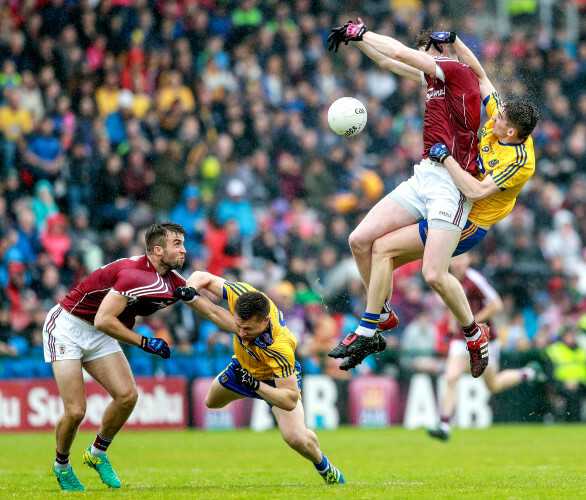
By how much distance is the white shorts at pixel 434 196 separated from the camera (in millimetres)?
9062

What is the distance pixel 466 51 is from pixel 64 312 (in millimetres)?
4437

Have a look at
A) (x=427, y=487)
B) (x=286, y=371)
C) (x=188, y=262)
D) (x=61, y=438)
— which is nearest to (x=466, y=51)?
(x=286, y=371)

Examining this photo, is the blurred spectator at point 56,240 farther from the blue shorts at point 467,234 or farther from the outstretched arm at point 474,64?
the outstretched arm at point 474,64

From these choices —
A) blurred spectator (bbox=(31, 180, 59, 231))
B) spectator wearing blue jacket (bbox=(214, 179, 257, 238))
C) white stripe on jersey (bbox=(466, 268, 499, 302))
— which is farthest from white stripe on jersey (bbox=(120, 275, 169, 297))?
spectator wearing blue jacket (bbox=(214, 179, 257, 238))

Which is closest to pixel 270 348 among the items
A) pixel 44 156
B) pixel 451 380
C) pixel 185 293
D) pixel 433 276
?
pixel 185 293

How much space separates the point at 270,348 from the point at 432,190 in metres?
2.03

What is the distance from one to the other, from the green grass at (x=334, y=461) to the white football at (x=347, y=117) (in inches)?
125

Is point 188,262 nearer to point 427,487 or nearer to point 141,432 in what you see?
point 141,432

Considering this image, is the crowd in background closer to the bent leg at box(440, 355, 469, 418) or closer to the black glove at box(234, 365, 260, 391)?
the bent leg at box(440, 355, 469, 418)

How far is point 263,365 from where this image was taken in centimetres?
920

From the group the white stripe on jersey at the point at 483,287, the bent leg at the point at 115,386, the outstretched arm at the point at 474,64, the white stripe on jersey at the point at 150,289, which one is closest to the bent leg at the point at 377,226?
the outstretched arm at the point at 474,64

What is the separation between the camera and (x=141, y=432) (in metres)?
15.7

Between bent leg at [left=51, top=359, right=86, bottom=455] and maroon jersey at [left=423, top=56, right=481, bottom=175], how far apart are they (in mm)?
3789

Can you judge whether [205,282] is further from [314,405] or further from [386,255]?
[314,405]
